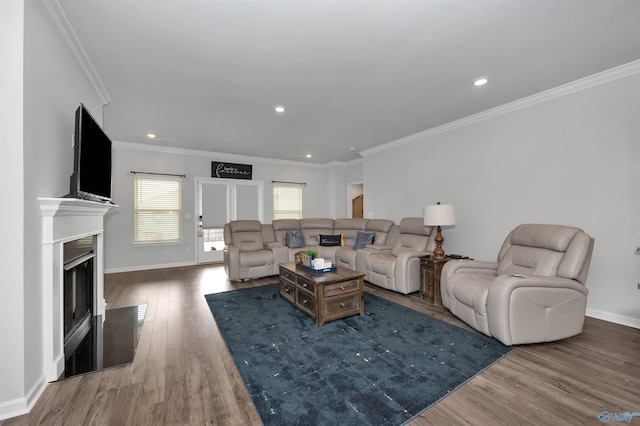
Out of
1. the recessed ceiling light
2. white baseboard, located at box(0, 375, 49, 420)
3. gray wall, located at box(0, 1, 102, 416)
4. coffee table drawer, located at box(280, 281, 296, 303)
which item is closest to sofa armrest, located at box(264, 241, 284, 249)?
coffee table drawer, located at box(280, 281, 296, 303)

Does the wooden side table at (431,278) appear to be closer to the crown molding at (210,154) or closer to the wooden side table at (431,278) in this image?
the wooden side table at (431,278)

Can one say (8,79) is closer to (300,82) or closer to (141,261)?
(300,82)

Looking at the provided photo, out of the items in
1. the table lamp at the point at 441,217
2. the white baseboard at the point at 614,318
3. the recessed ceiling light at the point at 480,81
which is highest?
the recessed ceiling light at the point at 480,81

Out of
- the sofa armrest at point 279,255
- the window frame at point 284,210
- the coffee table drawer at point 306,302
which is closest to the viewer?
the coffee table drawer at point 306,302

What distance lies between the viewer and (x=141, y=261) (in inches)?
217

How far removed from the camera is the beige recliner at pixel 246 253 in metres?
4.54

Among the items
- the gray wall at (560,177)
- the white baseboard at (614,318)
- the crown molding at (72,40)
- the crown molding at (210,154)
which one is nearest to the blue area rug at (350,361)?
the white baseboard at (614,318)

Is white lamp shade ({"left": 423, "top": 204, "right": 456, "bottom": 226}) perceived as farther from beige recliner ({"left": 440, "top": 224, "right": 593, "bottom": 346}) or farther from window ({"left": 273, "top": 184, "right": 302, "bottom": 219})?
window ({"left": 273, "top": 184, "right": 302, "bottom": 219})

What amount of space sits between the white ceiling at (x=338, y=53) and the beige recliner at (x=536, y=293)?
1714 millimetres

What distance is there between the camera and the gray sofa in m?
3.86

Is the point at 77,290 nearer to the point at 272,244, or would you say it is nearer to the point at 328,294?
the point at 328,294

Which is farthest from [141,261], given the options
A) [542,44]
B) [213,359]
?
[542,44]

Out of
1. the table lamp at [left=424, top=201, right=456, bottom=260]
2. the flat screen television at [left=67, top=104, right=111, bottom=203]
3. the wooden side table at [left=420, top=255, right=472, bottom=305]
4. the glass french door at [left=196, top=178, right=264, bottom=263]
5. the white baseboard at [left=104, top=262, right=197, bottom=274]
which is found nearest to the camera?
the flat screen television at [left=67, top=104, right=111, bottom=203]

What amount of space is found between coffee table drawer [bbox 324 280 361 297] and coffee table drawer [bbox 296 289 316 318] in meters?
0.18
